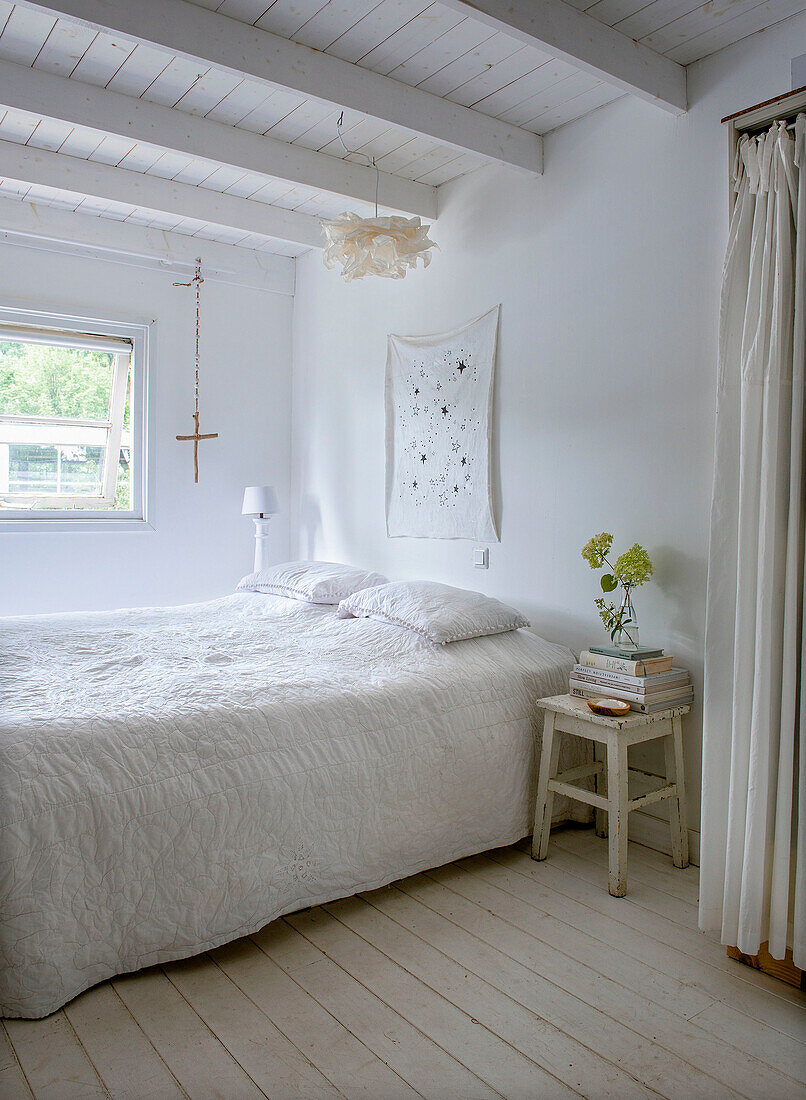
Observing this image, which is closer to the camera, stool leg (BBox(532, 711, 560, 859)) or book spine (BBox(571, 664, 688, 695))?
book spine (BBox(571, 664, 688, 695))

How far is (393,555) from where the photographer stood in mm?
3910

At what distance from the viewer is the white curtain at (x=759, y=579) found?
1.84 m

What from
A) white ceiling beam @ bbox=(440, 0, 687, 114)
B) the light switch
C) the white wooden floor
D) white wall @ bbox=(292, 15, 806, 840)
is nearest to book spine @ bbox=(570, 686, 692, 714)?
white wall @ bbox=(292, 15, 806, 840)

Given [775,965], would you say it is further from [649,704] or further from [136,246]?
[136,246]

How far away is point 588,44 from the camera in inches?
90.7

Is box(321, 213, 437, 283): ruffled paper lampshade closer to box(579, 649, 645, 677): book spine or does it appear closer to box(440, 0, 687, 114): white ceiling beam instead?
box(440, 0, 687, 114): white ceiling beam

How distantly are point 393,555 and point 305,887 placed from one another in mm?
2024

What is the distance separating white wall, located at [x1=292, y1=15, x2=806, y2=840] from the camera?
2533mm

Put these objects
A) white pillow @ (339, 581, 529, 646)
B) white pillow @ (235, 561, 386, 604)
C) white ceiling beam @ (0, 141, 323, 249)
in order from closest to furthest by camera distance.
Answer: white pillow @ (339, 581, 529, 646) → white ceiling beam @ (0, 141, 323, 249) → white pillow @ (235, 561, 386, 604)

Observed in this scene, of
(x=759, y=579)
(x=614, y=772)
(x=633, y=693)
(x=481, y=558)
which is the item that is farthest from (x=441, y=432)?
(x=759, y=579)

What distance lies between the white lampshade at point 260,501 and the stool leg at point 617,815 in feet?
8.32

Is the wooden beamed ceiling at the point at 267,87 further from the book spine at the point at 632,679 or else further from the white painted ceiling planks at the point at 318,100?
the book spine at the point at 632,679

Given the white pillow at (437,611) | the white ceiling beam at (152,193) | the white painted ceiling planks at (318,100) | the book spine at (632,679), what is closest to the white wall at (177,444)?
the white painted ceiling planks at (318,100)

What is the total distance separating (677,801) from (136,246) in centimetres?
361
